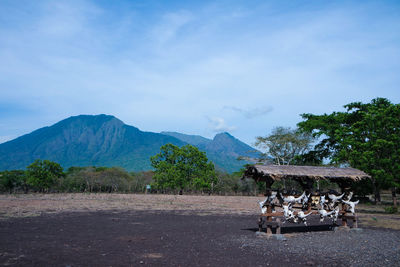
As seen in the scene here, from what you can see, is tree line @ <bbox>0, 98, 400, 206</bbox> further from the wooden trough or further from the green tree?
the wooden trough

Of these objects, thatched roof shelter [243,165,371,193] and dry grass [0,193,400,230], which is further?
dry grass [0,193,400,230]

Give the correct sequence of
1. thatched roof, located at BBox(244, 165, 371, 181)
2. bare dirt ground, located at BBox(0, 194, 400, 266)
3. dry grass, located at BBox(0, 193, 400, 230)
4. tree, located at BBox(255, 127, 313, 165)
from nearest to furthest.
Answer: bare dirt ground, located at BBox(0, 194, 400, 266)
thatched roof, located at BBox(244, 165, 371, 181)
dry grass, located at BBox(0, 193, 400, 230)
tree, located at BBox(255, 127, 313, 165)

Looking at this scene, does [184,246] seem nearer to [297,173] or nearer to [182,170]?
[297,173]

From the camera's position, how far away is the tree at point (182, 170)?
2068 inches

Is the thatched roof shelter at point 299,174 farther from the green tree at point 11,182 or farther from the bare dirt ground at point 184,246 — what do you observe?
the green tree at point 11,182

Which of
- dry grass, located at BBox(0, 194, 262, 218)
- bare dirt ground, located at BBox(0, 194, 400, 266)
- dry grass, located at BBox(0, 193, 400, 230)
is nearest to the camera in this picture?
bare dirt ground, located at BBox(0, 194, 400, 266)

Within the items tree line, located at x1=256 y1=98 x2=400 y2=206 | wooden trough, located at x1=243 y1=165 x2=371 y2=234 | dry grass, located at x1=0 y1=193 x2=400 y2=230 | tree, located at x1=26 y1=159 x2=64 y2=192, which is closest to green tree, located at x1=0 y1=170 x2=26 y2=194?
tree, located at x1=26 y1=159 x2=64 y2=192

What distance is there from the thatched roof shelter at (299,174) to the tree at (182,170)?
→ 126 ft

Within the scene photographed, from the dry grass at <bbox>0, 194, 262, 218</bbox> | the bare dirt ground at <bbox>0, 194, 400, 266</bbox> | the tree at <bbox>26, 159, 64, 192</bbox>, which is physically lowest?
the dry grass at <bbox>0, 194, 262, 218</bbox>

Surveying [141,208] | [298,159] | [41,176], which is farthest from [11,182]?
[298,159]

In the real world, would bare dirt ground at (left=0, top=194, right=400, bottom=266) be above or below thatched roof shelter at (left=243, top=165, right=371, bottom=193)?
below

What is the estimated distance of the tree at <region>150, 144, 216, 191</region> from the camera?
2068 inches

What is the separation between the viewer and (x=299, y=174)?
43.5ft

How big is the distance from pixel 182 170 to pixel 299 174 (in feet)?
138
